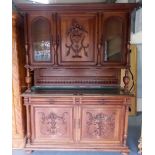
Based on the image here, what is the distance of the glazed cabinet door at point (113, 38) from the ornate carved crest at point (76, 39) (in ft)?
0.74

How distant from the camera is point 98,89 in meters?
2.74

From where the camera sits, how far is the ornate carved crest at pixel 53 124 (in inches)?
96.7

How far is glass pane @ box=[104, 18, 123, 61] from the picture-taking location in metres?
2.44

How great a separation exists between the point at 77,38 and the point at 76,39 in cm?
2

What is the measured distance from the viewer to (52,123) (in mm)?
2475

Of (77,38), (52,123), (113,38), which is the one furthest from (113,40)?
(52,123)

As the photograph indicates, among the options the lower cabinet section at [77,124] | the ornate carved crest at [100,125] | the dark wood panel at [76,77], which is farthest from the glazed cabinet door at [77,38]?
the ornate carved crest at [100,125]

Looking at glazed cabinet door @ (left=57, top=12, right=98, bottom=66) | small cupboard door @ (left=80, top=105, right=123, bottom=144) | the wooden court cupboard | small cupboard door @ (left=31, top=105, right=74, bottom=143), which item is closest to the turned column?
the wooden court cupboard

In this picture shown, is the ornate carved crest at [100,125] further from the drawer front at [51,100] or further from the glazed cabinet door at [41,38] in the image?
the glazed cabinet door at [41,38]

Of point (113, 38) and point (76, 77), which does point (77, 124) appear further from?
point (113, 38)

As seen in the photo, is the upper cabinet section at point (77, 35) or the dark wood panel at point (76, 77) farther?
the dark wood panel at point (76, 77)

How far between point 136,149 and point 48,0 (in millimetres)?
2553

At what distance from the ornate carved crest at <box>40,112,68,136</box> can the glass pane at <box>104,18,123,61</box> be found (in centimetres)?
92
